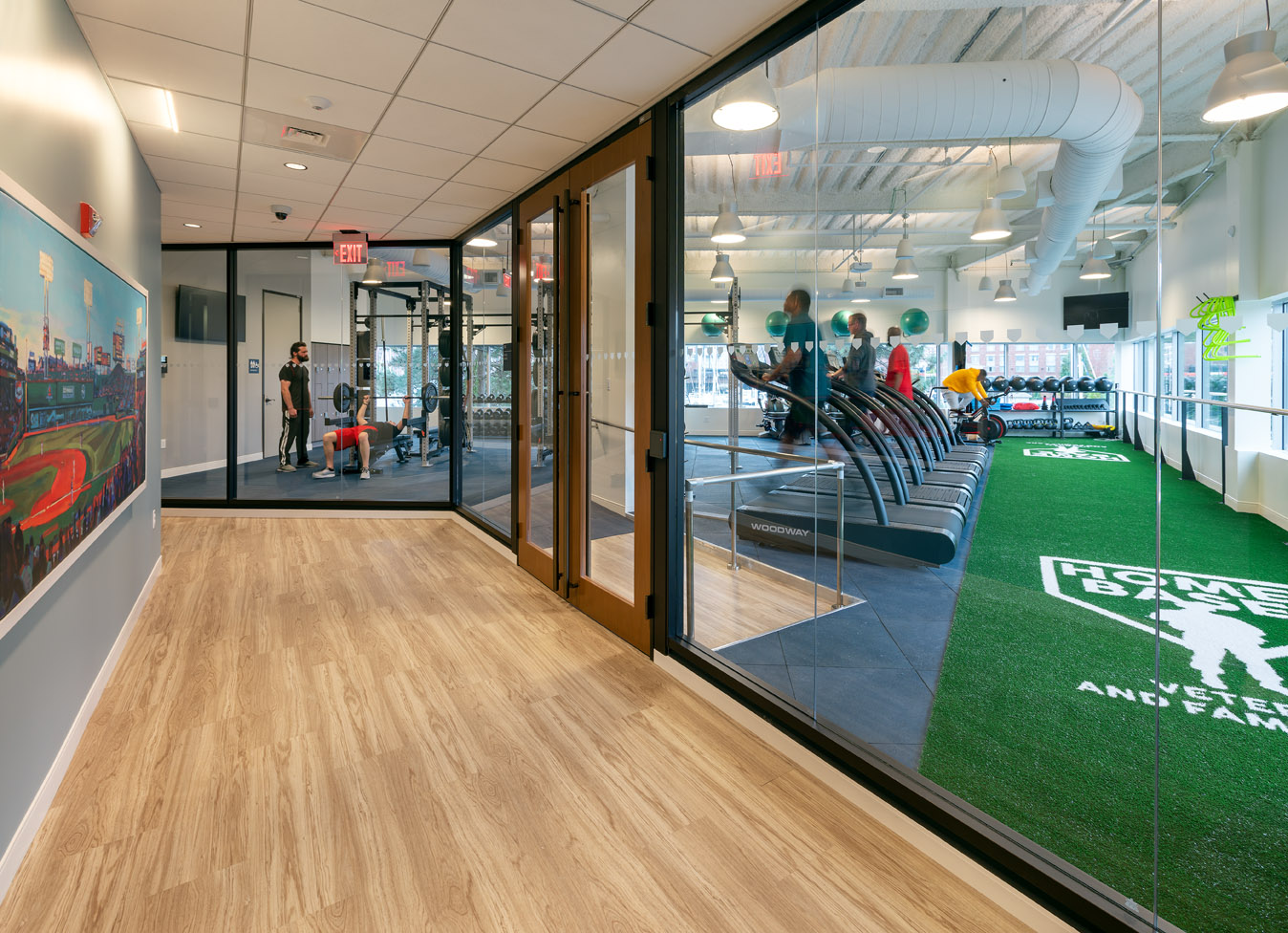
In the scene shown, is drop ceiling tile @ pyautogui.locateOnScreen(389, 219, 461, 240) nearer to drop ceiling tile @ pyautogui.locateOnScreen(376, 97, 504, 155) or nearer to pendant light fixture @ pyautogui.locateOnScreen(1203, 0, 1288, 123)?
drop ceiling tile @ pyautogui.locateOnScreen(376, 97, 504, 155)

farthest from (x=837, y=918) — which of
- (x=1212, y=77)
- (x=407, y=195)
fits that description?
(x=407, y=195)

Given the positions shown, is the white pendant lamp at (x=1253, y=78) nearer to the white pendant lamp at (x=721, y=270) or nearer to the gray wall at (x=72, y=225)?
the white pendant lamp at (x=721, y=270)

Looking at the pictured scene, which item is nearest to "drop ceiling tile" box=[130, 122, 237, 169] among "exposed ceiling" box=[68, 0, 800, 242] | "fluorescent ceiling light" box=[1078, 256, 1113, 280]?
"exposed ceiling" box=[68, 0, 800, 242]

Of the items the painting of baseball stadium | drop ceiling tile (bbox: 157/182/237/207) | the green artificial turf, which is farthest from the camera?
drop ceiling tile (bbox: 157/182/237/207)

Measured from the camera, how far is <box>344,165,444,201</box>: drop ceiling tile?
449 cm

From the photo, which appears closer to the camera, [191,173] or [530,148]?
[530,148]

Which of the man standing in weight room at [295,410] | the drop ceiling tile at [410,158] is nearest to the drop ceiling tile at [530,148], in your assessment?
the drop ceiling tile at [410,158]

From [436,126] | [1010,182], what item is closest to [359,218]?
[436,126]

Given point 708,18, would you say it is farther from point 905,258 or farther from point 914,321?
point 914,321

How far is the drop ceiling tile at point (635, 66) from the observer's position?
2.73 m

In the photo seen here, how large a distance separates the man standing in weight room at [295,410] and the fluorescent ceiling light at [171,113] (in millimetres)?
3636

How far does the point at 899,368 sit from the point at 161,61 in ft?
10.9

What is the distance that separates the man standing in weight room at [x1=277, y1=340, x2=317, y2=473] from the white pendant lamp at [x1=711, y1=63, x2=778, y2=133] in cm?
576

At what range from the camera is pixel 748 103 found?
2719 mm
